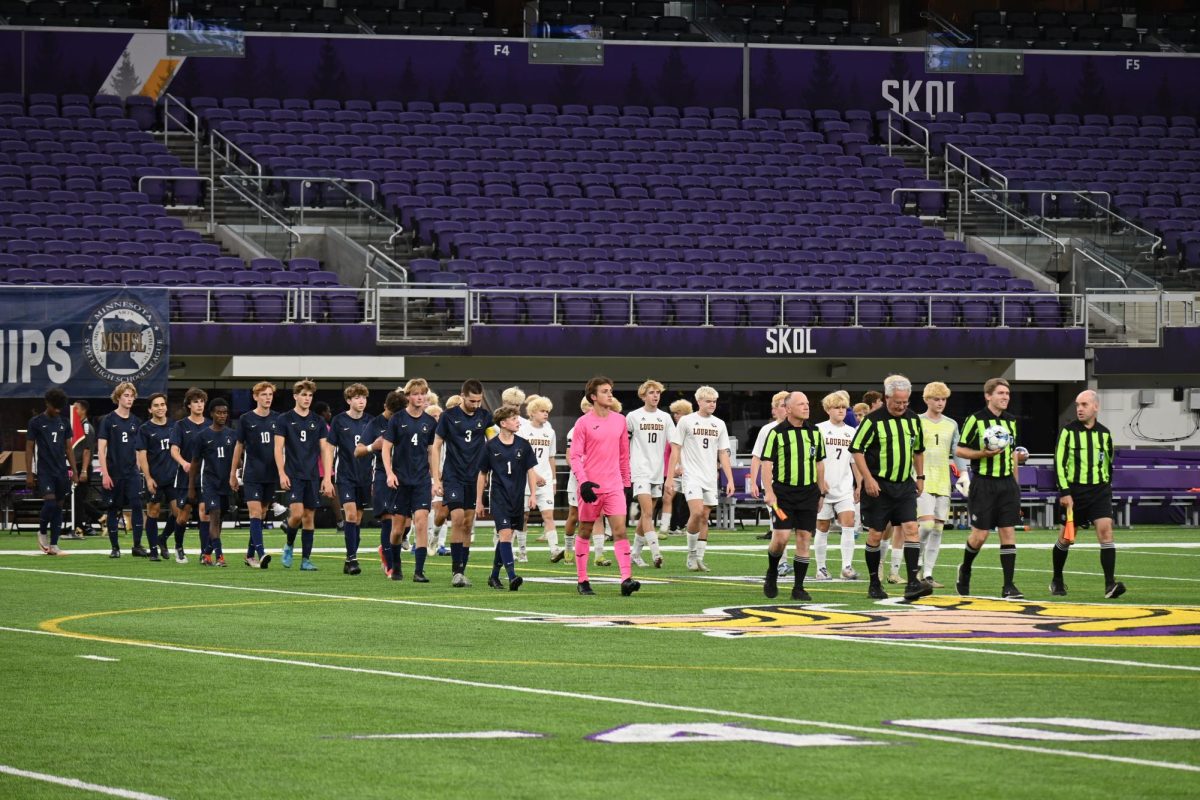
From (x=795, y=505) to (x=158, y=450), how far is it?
33.2 ft

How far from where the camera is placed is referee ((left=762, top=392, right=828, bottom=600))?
57.9 feet

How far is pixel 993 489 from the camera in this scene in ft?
60.1

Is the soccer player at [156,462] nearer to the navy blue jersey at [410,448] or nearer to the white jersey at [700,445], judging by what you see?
the navy blue jersey at [410,448]

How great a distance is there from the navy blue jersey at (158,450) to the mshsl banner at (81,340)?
8182 mm

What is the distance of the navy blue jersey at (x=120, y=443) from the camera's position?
25.7 meters

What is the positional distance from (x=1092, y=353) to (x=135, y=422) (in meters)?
19.5

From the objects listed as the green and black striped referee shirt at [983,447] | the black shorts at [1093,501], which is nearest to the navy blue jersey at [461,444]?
the green and black striped referee shirt at [983,447]

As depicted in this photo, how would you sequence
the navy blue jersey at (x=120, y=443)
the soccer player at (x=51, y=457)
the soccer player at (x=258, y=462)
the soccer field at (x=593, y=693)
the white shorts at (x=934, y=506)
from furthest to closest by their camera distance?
the soccer player at (x=51, y=457) < the navy blue jersey at (x=120, y=443) < the soccer player at (x=258, y=462) < the white shorts at (x=934, y=506) < the soccer field at (x=593, y=693)

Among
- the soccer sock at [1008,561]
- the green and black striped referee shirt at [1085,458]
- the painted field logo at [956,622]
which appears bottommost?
the painted field logo at [956,622]

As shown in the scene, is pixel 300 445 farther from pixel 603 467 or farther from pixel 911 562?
pixel 911 562

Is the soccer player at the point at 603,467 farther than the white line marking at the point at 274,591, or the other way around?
the soccer player at the point at 603,467

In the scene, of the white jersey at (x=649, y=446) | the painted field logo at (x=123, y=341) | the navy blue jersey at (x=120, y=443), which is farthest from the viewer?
the painted field logo at (x=123, y=341)

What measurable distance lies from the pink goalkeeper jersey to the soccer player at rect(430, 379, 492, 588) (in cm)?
130

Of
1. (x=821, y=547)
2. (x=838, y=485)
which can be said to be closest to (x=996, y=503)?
(x=821, y=547)
